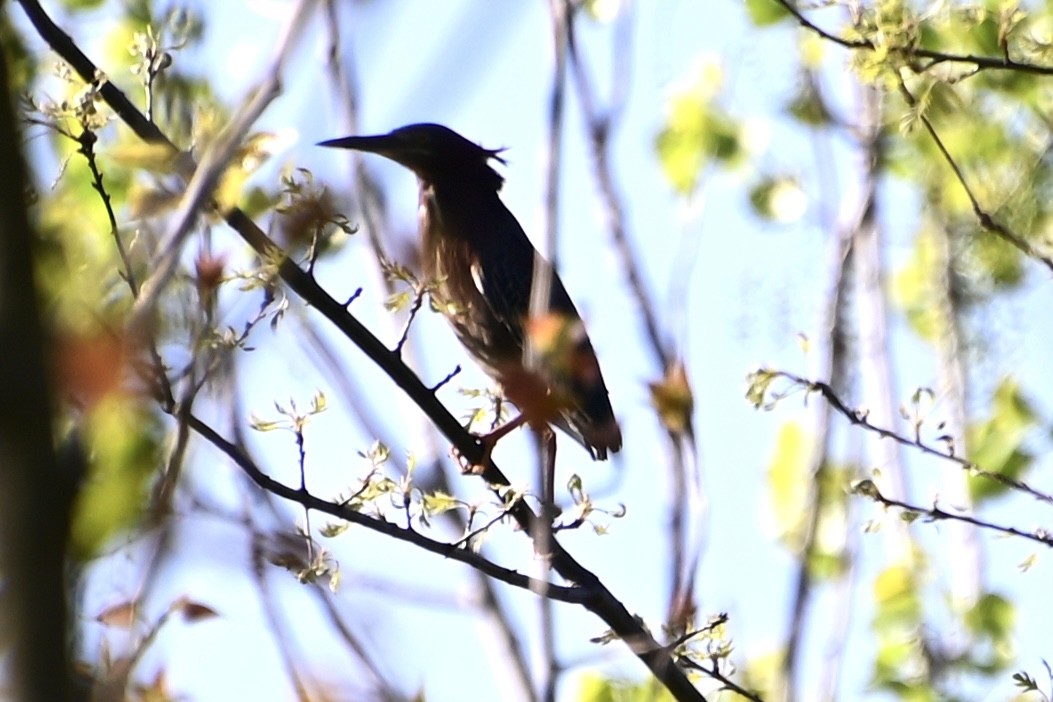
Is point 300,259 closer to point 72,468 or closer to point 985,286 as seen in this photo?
point 72,468

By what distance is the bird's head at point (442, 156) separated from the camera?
5240 millimetres

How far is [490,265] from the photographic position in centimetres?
501

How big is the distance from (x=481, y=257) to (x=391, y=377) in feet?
8.53

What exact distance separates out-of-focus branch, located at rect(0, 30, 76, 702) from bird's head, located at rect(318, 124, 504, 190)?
4.38 metres

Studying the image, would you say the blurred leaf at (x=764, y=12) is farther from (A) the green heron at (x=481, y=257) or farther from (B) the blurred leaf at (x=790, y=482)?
(B) the blurred leaf at (x=790, y=482)

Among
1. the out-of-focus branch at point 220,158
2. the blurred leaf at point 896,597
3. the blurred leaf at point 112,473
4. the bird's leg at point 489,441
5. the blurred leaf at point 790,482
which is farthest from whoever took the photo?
the blurred leaf at point 790,482

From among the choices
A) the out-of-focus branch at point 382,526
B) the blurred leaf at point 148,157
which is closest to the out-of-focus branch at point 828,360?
the out-of-focus branch at point 382,526

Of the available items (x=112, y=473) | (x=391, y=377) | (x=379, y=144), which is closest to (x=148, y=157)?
(x=391, y=377)

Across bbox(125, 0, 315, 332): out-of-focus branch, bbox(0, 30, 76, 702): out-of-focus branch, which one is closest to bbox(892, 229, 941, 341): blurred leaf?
bbox(125, 0, 315, 332): out-of-focus branch

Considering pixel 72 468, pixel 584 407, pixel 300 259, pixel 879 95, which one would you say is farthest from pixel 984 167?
pixel 72 468

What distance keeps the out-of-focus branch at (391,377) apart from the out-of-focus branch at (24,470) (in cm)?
141

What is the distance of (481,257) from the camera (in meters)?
5.05

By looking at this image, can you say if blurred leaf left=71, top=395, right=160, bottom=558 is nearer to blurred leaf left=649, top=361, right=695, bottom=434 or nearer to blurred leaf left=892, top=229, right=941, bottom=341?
blurred leaf left=649, top=361, right=695, bottom=434

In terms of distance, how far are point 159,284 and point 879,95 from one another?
3947 millimetres
